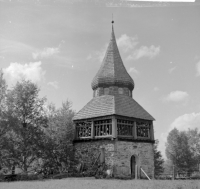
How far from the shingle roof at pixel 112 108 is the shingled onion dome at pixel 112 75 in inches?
59.0

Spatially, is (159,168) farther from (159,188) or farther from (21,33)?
(21,33)

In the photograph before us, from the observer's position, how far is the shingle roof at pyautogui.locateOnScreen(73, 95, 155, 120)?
21.2 metres

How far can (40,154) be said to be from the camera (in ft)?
62.7

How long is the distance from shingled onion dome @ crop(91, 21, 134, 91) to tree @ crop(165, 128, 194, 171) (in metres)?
20.5

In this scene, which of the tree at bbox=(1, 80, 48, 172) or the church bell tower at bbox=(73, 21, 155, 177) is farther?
the church bell tower at bbox=(73, 21, 155, 177)

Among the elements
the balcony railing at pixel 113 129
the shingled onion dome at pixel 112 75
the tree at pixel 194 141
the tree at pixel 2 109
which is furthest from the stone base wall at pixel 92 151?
the tree at pixel 194 141

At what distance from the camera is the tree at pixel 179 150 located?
127 feet

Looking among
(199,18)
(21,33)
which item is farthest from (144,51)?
(21,33)

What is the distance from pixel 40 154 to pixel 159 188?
11474 mm

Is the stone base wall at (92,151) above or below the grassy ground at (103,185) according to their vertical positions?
above

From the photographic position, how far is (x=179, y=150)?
39.8 metres

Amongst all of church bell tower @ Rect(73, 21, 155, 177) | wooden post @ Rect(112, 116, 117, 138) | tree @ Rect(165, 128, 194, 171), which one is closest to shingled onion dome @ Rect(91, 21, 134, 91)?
church bell tower @ Rect(73, 21, 155, 177)

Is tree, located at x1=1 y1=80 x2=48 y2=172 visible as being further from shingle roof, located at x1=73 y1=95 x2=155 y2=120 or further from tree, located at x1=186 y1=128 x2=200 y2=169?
tree, located at x1=186 y1=128 x2=200 y2=169

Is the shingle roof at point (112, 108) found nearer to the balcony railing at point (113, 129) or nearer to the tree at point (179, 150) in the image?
the balcony railing at point (113, 129)
